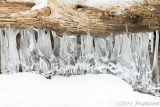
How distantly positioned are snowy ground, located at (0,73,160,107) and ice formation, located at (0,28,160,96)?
0.10m

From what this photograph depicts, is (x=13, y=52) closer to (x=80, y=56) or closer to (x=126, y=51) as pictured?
(x=80, y=56)

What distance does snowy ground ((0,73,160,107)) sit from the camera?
2.51 meters

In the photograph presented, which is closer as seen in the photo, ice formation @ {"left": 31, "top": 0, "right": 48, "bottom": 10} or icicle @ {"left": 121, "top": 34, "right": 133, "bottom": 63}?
ice formation @ {"left": 31, "top": 0, "right": 48, "bottom": 10}

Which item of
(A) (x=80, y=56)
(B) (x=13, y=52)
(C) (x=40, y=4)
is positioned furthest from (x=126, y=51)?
(B) (x=13, y=52)

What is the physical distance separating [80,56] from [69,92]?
435 mm

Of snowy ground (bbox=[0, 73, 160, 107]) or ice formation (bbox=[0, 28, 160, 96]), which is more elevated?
ice formation (bbox=[0, 28, 160, 96])

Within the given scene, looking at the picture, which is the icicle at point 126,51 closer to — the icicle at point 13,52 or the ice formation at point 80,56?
the ice formation at point 80,56

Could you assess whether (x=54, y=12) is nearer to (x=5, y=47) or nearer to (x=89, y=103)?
(x=5, y=47)

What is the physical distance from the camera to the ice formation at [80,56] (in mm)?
2752

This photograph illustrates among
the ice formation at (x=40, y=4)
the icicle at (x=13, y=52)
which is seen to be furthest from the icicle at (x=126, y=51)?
the icicle at (x=13, y=52)

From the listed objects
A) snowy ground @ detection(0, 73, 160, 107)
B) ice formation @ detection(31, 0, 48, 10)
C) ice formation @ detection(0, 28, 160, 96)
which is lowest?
snowy ground @ detection(0, 73, 160, 107)

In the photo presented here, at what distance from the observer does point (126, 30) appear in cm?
259

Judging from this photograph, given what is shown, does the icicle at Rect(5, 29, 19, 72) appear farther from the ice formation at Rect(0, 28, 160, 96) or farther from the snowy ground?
the snowy ground

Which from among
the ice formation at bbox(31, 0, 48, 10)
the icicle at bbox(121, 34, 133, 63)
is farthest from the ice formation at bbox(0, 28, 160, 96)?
the ice formation at bbox(31, 0, 48, 10)
